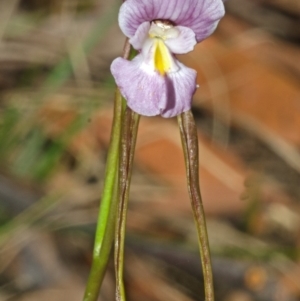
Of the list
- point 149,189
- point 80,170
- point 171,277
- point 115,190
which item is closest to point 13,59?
point 80,170

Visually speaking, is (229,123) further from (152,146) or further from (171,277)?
(171,277)

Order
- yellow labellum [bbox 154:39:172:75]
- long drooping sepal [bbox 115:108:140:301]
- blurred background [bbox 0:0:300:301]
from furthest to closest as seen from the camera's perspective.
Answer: blurred background [bbox 0:0:300:301]
yellow labellum [bbox 154:39:172:75]
long drooping sepal [bbox 115:108:140:301]

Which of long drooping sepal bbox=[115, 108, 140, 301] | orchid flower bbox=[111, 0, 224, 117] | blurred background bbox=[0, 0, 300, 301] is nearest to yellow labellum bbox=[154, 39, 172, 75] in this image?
orchid flower bbox=[111, 0, 224, 117]

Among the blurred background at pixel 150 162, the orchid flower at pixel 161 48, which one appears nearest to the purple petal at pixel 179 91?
the orchid flower at pixel 161 48

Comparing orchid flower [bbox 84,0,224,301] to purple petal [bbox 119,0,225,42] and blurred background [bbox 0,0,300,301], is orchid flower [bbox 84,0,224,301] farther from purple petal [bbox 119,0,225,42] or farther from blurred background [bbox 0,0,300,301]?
blurred background [bbox 0,0,300,301]

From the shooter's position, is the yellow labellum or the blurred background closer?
the yellow labellum

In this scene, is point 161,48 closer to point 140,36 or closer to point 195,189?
point 140,36

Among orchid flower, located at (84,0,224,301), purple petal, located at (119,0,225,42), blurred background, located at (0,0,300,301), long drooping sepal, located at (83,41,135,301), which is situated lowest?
blurred background, located at (0,0,300,301)
